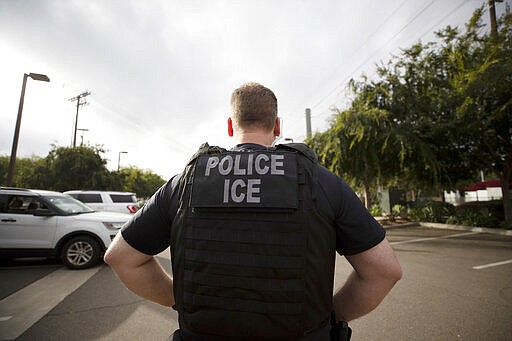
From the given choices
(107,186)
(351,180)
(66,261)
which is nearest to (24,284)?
(66,261)

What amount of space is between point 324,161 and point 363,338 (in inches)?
411

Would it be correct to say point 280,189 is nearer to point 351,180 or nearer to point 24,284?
point 24,284

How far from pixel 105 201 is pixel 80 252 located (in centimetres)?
615

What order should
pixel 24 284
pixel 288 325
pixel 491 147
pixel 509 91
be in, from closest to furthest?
pixel 288 325, pixel 24 284, pixel 509 91, pixel 491 147

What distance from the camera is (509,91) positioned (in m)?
9.94

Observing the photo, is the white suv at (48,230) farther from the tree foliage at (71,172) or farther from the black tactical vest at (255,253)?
the tree foliage at (71,172)

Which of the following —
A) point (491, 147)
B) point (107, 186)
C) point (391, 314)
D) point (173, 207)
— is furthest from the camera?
point (107, 186)

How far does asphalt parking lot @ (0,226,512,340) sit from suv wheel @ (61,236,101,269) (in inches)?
8.9

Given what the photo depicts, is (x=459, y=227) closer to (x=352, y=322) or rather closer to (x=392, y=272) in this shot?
(x=352, y=322)

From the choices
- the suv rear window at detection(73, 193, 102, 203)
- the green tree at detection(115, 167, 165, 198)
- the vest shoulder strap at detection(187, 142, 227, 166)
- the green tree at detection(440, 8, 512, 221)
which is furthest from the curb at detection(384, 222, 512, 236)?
the green tree at detection(115, 167, 165, 198)

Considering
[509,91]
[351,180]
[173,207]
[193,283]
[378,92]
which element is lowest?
[193,283]

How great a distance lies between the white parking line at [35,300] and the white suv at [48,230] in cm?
43

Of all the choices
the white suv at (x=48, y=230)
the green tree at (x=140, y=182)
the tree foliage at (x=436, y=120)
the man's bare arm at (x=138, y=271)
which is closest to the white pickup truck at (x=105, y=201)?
the white suv at (x=48, y=230)

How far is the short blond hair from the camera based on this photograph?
142 centimetres
